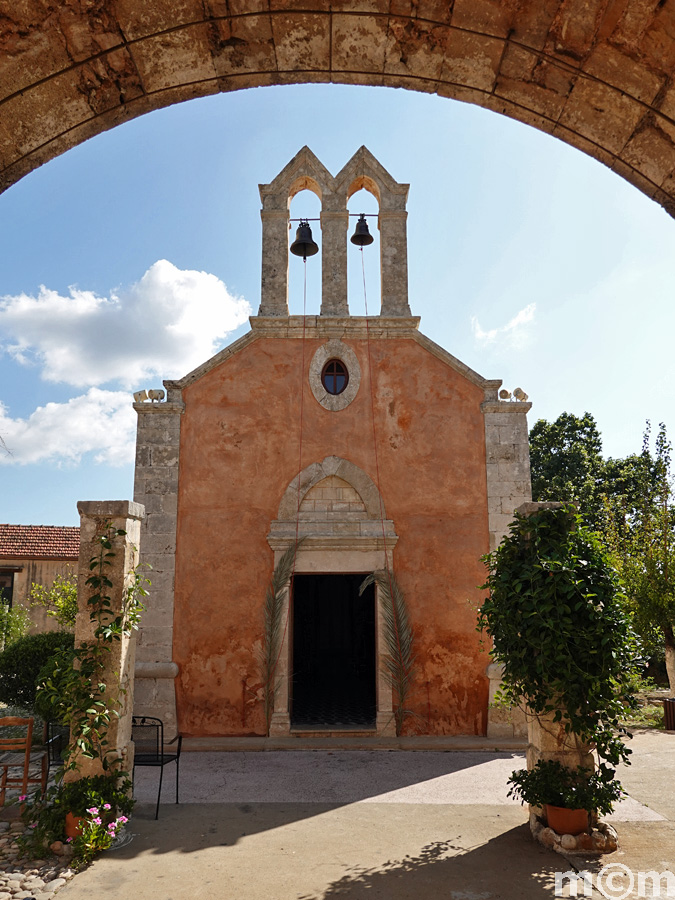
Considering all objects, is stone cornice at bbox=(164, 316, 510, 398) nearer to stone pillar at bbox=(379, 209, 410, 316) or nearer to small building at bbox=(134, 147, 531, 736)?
small building at bbox=(134, 147, 531, 736)

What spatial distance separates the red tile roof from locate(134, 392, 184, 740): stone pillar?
9.19 metres

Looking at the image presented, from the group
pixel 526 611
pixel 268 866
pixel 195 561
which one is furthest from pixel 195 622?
pixel 526 611

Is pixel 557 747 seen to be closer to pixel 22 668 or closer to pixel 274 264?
pixel 22 668

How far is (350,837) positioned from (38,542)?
51.2ft

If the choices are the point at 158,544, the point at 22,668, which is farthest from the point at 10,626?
the point at 158,544

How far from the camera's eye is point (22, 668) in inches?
320

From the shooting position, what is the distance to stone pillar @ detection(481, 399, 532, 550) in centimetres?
917

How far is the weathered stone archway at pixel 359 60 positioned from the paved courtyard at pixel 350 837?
4219mm

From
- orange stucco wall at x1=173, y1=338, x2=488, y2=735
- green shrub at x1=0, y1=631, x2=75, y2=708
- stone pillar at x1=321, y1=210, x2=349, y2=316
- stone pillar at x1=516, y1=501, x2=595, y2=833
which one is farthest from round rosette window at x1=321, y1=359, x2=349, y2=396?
stone pillar at x1=516, y1=501, x2=595, y2=833

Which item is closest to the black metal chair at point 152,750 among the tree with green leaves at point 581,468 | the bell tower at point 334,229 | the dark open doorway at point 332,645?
the dark open doorway at point 332,645

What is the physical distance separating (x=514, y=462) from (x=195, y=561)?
15.8ft

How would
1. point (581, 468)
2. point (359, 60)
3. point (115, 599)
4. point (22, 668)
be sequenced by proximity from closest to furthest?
point (359, 60)
point (115, 599)
point (22, 668)
point (581, 468)

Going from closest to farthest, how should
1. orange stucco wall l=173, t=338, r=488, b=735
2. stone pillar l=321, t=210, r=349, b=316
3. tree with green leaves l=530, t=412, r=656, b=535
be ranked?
orange stucco wall l=173, t=338, r=488, b=735 → stone pillar l=321, t=210, r=349, b=316 → tree with green leaves l=530, t=412, r=656, b=535

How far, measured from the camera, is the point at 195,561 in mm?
8922
